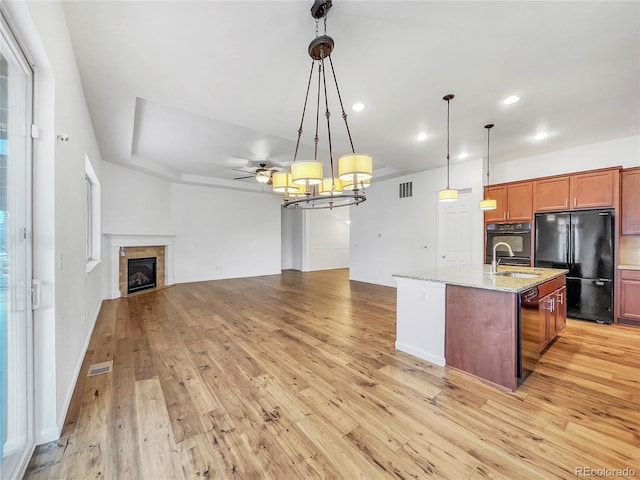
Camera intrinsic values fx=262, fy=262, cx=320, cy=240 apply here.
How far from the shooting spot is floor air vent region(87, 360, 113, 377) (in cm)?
256

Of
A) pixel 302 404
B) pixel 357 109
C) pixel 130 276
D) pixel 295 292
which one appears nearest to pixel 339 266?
pixel 295 292

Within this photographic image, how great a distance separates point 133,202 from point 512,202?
7939 mm

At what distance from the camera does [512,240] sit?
4.93 m

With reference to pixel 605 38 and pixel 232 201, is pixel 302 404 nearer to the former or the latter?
pixel 605 38

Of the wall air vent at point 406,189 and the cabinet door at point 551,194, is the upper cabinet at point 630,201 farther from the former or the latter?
the wall air vent at point 406,189

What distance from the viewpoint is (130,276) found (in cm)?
605

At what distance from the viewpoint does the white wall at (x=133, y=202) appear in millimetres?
5410

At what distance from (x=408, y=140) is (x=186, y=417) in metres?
4.59

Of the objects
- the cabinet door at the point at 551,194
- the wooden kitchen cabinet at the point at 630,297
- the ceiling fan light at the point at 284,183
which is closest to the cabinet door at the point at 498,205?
the cabinet door at the point at 551,194

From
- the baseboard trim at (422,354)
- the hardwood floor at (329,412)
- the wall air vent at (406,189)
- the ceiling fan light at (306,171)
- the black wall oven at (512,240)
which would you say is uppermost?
the wall air vent at (406,189)

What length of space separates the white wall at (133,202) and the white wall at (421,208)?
5.32m

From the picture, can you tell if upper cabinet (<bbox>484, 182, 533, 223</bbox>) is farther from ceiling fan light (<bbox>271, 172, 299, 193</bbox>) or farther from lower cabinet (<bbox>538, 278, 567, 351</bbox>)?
ceiling fan light (<bbox>271, 172, 299, 193</bbox>)

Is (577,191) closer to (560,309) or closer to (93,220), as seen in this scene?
(560,309)

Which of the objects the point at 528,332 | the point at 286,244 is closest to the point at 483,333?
the point at 528,332
